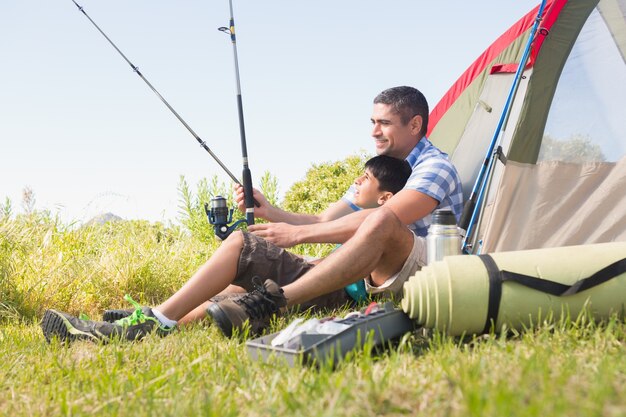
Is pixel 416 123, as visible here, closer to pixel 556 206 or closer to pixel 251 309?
pixel 556 206

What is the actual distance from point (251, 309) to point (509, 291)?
105cm

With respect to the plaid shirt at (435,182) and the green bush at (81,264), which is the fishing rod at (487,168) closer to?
the plaid shirt at (435,182)

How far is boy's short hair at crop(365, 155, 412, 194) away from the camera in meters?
3.73

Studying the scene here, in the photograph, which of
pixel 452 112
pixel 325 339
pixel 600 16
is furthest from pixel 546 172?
pixel 325 339

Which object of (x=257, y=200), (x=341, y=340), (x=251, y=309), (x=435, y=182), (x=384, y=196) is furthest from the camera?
(x=257, y=200)

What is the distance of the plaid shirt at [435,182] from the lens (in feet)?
11.1

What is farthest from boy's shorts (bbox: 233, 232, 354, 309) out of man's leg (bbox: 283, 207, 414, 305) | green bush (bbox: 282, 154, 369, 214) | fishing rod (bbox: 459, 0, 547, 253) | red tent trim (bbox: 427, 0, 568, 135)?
green bush (bbox: 282, 154, 369, 214)

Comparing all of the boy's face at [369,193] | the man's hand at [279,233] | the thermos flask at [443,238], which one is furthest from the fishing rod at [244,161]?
the thermos flask at [443,238]

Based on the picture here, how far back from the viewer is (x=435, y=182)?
3.40 m

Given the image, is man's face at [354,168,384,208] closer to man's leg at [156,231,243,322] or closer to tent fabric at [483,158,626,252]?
tent fabric at [483,158,626,252]

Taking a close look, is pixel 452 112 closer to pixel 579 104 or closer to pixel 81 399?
pixel 579 104

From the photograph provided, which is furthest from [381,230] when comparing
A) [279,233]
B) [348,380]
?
[348,380]

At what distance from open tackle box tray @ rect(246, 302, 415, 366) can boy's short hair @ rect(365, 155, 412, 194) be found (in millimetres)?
1332

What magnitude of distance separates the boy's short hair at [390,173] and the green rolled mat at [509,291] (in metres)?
1.33
